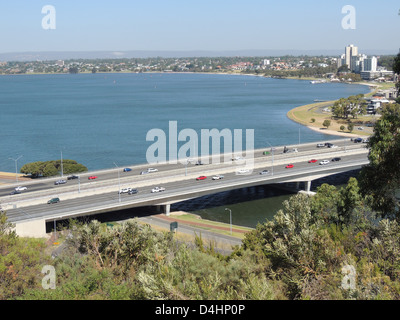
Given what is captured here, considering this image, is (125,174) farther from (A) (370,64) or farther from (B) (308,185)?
(A) (370,64)

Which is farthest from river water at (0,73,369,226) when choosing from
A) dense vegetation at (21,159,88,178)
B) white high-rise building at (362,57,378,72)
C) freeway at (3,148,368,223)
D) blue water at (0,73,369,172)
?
white high-rise building at (362,57,378,72)

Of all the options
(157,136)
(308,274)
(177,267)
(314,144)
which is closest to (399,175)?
(308,274)

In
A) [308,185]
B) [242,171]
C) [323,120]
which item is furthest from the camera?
[323,120]

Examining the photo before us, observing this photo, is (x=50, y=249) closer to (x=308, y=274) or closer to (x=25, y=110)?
(x=308, y=274)

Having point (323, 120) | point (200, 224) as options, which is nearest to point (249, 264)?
point (200, 224)

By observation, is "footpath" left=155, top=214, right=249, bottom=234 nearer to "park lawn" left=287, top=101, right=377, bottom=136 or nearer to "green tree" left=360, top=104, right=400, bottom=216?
"green tree" left=360, top=104, right=400, bottom=216

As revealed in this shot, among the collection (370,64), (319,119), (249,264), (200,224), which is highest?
(370,64)

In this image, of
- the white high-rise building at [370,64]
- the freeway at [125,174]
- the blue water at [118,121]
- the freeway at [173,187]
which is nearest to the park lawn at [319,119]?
the blue water at [118,121]

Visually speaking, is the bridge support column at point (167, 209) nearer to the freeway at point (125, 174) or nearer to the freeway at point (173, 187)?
the freeway at point (173, 187)

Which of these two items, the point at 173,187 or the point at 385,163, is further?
the point at 173,187
